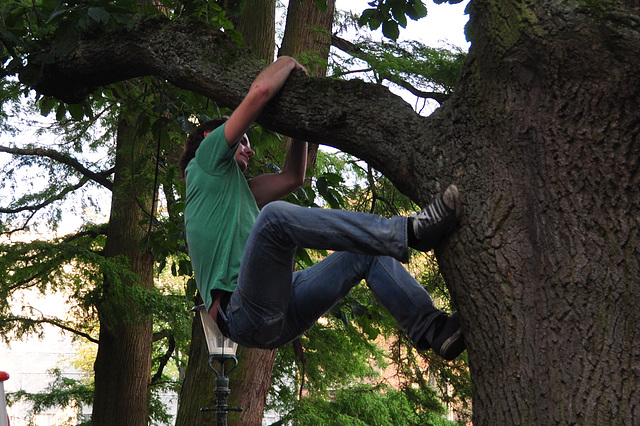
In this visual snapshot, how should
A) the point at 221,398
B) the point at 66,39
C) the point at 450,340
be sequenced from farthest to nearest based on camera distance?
the point at 221,398
the point at 66,39
the point at 450,340

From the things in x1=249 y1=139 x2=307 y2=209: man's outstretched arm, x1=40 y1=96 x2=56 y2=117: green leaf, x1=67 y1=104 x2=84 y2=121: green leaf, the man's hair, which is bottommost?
x1=249 y1=139 x2=307 y2=209: man's outstretched arm

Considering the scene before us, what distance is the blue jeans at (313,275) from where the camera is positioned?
2.85m

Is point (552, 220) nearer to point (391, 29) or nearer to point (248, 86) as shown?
point (248, 86)

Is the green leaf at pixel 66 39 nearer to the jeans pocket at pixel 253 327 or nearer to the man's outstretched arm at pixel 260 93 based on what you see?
the man's outstretched arm at pixel 260 93

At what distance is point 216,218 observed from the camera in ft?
11.1

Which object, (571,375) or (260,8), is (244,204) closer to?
(571,375)

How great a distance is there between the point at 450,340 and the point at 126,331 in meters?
8.05

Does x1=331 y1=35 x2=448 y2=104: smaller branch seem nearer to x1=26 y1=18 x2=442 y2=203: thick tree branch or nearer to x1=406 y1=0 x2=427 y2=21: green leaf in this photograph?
x1=406 y1=0 x2=427 y2=21: green leaf

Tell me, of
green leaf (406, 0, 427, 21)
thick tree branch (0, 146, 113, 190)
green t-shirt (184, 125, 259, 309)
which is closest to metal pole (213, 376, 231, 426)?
green t-shirt (184, 125, 259, 309)

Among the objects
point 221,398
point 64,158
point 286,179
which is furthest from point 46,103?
point 64,158

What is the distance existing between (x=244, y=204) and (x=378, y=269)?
28.0 inches

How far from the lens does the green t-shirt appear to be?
3.35 meters

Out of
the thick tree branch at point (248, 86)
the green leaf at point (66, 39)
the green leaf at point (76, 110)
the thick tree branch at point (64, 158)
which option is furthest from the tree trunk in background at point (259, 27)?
the thick tree branch at point (64, 158)

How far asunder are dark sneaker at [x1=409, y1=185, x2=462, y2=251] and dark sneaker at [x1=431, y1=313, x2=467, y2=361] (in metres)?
0.44
